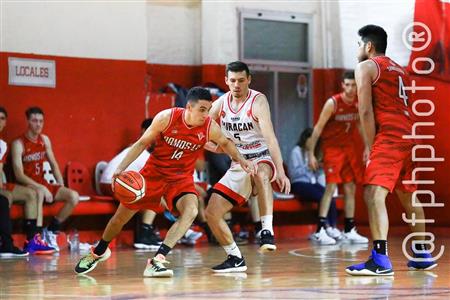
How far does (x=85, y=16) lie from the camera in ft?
42.3

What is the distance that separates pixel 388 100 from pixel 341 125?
4.75 meters

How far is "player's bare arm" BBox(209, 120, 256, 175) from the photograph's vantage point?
8547 millimetres

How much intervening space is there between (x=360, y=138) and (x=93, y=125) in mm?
3761

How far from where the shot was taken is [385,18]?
1317cm

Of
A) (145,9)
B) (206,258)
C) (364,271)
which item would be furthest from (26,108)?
(364,271)

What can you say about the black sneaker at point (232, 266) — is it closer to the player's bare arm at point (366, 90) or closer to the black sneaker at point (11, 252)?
the player's bare arm at point (366, 90)

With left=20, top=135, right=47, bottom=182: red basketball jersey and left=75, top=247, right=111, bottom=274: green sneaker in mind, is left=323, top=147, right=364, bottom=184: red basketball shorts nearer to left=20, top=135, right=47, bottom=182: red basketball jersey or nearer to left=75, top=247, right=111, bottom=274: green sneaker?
left=20, top=135, right=47, bottom=182: red basketball jersey

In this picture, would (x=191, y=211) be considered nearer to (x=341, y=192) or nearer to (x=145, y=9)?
(x=145, y=9)

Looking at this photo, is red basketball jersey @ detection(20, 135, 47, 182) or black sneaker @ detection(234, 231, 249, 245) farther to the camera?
black sneaker @ detection(234, 231, 249, 245)

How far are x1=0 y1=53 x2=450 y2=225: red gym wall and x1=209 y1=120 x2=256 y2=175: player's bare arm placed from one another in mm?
4374

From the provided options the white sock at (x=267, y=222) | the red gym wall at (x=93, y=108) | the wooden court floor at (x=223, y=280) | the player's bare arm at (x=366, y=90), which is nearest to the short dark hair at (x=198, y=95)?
the white sock at (x=267, y=222)

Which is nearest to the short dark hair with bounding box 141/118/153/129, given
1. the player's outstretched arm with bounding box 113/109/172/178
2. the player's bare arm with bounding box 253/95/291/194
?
the player's bare arm with bounding box 253/95/291/194

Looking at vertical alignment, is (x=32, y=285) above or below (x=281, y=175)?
below

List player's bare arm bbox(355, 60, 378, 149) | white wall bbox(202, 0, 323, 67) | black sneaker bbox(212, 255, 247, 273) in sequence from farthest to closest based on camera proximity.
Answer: white wall bbox(202, 0, 323, 67)
black sneaker bbox(212, 255, 247, 273)
player's bare arm bbox(355, 60, 378, 149)
